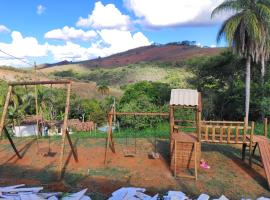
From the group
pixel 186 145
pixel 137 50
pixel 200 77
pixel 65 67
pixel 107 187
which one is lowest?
pixel 107 187

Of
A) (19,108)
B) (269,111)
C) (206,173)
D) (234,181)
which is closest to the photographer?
(234,181)

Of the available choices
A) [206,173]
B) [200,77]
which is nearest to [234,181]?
[206,173]

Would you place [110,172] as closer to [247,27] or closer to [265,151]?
[265,151]

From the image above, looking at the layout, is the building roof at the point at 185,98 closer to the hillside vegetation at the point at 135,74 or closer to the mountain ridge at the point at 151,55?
the hillside vegetation at the point at 135,74

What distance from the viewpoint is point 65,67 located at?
10531 centimetres

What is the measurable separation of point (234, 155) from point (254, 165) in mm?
1572

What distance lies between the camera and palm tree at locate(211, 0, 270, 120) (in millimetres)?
26094

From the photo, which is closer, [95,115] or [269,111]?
[269,111]

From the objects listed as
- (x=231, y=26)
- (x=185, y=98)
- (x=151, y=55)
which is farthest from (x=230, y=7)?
(x=151, y=55)

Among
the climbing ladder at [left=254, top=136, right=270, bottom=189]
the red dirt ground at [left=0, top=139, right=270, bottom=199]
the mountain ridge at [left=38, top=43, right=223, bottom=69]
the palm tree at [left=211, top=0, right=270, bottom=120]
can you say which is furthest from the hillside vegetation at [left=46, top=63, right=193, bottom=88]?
the climbing ladder at [left=254, top=136, right=270, bottom=189]

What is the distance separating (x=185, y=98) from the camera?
527 inches

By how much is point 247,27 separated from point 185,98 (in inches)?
596

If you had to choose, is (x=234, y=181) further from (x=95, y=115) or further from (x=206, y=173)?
(x=95, y=115)

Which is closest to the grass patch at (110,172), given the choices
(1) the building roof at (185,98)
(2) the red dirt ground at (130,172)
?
(2) the red dirt ground at (130,172)
